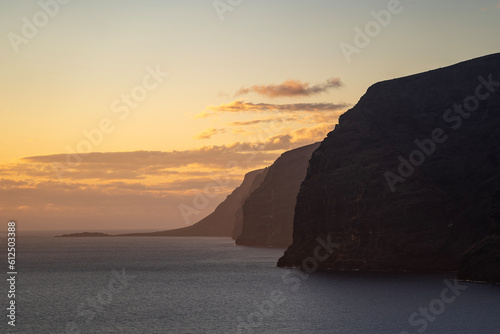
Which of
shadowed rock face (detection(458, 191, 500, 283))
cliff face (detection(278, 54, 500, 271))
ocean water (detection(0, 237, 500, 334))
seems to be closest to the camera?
ocean water (detection(0, 237, 500, 334))

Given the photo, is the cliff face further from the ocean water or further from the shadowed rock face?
the shadowed rock face

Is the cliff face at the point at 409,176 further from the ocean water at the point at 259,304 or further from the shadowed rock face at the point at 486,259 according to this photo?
the shadowed rock face at the point at 486,259

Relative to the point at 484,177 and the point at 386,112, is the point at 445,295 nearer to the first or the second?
the point at 484,177

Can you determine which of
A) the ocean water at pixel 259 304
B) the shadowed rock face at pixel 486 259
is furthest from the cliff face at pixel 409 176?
the shadowed rock face at pixel 486 259

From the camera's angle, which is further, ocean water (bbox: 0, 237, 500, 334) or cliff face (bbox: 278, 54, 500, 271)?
cliff face (bbox: 278, 54, 500, 271)

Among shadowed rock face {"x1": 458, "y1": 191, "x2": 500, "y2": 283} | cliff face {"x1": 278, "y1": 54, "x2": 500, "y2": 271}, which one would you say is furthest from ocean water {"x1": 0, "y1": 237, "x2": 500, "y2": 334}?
cliff face {"x1": 278, "y1": 54, "x2": 500, "y2": 271}

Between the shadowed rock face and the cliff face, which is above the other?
the cliff face

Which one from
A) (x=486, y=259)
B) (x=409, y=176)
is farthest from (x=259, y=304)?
(x=409, y=176)
